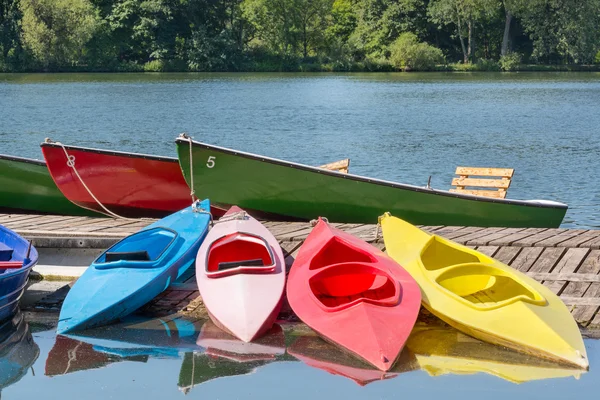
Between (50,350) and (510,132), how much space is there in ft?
77.7

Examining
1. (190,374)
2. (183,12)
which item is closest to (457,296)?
(190,374)

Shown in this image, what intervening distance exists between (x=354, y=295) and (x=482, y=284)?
112 centimetres

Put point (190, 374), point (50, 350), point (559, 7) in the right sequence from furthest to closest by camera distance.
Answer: point (559, 7) → point (50, 350) → point (190, 374)

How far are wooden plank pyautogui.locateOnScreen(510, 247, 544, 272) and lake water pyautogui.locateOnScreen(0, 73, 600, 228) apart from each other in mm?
6392

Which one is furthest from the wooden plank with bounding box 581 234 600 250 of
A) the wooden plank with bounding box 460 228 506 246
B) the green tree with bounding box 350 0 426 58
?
the green tree with bounding box 350 0 426 58

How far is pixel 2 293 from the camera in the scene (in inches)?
267

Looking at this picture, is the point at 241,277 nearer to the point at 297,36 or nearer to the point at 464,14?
the point at 464,14

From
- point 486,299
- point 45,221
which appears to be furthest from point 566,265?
point 45,221

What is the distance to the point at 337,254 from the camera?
782cm

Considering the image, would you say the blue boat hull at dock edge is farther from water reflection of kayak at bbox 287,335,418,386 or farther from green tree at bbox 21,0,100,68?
green tree at bbox 21,0,100,68

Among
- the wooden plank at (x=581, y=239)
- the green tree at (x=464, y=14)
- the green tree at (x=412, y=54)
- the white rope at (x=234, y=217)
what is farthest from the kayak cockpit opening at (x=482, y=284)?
the green tree at (x=464, y=14)

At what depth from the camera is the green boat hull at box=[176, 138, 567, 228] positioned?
33.3 ft

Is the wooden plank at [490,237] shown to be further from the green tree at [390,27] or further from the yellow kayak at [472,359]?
the green tree at [390,27]

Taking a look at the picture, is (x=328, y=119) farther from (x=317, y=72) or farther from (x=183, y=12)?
(x=183, y=12)
